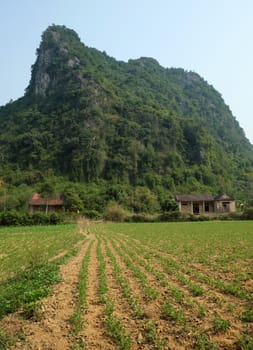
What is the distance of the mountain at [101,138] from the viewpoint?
92.4m

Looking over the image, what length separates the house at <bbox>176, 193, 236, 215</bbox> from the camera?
74.3 m

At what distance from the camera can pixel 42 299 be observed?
7.98 metres

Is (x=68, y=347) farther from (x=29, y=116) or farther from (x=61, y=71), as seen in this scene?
(x=61, y=71)

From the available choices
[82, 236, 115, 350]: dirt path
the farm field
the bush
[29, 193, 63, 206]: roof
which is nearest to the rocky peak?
[29, 193, 63, 206]: roof

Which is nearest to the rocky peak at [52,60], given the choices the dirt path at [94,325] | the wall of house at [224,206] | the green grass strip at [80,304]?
the wall of house at [224,206]

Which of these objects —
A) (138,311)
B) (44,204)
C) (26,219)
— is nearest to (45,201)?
(44,204)

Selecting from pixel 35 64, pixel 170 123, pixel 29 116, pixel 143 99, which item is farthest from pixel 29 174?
pixel 35 64

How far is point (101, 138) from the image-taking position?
3986 inches

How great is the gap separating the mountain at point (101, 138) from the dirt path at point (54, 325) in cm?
7656

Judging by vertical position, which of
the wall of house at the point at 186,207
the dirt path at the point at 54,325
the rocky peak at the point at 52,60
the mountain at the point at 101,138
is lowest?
the dirt path at the point at 54,325

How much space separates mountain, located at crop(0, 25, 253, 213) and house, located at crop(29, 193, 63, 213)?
38.5 feet

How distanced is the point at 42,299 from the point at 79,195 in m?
68.0

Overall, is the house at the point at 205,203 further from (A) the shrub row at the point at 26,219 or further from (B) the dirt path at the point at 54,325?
(B) the dirt path at the point at 54,325

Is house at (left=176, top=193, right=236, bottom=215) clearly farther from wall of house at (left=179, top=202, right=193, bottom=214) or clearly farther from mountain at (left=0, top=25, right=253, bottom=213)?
mountain at (left=0, top=25, right=253, bottom=213)
